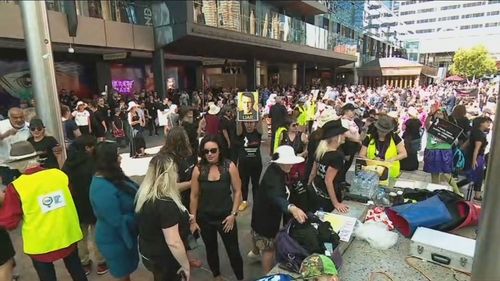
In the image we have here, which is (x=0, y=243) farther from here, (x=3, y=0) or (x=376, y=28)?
(x=376, y=28)

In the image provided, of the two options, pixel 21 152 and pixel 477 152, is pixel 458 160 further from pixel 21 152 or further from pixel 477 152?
pixel 21 152

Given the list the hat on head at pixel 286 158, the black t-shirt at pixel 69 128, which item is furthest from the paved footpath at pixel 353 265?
the black t-shirt at pixel 69 128

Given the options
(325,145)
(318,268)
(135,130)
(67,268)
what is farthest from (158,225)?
(135,130)

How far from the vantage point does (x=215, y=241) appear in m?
3.60

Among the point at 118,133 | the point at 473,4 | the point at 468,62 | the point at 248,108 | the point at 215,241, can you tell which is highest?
the point at 473,4

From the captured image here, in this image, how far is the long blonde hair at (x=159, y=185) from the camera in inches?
103

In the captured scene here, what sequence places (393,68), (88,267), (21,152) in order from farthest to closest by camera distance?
(393,68) → (88,267) → (21,152)

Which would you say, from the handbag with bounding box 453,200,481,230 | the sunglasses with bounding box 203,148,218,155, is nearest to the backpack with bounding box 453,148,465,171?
the handbag with bounding box 453,200,481,230

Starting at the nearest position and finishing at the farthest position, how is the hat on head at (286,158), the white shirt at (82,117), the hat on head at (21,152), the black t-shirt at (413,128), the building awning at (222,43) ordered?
the hat on head at (286,158), the hat on head at (21,152), the black t-shirt at (413,128), the white shirt at (82,117), the building awning at (222,43)

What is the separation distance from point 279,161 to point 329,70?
3857 cm

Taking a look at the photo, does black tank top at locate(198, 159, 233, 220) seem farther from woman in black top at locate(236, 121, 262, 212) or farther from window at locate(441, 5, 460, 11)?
window at locate(441, 5, 460, 11)

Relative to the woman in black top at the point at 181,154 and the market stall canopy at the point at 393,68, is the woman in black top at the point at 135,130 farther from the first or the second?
the market stall canopy at the point at 393,68

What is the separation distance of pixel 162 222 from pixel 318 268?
49.3 inches

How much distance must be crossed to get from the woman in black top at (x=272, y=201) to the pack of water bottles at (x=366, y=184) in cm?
99
